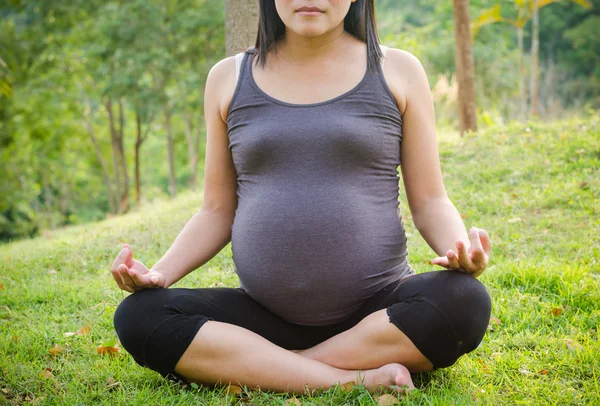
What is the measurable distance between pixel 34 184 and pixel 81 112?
29.0 feet

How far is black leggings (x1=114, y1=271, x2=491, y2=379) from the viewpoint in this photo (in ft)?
7.11

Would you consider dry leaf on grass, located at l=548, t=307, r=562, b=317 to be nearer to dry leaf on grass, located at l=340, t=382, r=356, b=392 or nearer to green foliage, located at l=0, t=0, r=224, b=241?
dry leaf on grass, located at l=340, t=382, r=356, b=392

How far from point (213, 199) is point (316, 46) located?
2.78ft

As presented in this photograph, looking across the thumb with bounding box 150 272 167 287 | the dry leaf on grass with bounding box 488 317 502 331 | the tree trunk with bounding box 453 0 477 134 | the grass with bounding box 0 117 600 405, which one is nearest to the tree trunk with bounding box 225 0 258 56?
the grass with bounding box 0 117 600 405

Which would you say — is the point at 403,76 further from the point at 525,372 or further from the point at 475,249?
the point at 525,372

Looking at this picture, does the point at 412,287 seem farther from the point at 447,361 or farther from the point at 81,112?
the point at 81,112

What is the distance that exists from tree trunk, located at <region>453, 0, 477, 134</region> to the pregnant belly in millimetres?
7064

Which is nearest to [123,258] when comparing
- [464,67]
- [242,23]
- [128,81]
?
[242,23]

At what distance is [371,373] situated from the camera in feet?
7.41

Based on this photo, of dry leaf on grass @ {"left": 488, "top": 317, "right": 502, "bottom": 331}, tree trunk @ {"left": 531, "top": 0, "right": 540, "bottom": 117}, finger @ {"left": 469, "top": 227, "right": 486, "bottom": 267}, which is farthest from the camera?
tree trunk @ {"left": 531, "top": 0, "right": 540, "bottom": 117}

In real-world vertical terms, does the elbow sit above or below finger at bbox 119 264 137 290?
above

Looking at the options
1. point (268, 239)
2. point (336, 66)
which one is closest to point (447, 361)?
point (268, 239)

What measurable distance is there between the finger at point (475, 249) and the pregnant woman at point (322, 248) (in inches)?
0.9

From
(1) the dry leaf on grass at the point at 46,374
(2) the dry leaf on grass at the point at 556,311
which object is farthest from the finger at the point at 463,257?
(1) the dry leaf on grass at the point at 46,374
